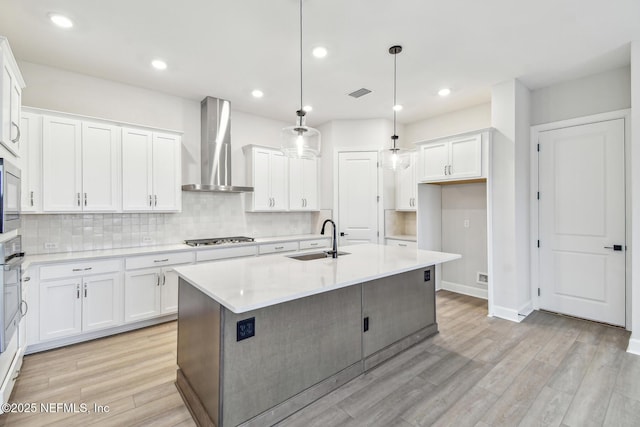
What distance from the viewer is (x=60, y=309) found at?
2.97 meters

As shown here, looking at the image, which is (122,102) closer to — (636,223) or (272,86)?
(272,86)

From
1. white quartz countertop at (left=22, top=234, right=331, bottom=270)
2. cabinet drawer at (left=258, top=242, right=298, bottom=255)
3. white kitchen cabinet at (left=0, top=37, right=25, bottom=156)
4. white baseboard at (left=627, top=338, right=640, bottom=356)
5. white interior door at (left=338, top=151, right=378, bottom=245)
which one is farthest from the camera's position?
white interior door at (left=338, top=151, right=378, bottom=245)

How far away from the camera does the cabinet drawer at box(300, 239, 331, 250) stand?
496 centimetres

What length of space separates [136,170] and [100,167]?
351mm

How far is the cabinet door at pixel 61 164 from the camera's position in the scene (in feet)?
10.1

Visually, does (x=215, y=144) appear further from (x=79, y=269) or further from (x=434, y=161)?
(x=434, y=161)

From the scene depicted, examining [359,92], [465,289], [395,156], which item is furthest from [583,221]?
[359,92]

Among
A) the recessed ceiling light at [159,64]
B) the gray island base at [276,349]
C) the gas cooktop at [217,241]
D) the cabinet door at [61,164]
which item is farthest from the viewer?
the gas cooktop at [217,241]

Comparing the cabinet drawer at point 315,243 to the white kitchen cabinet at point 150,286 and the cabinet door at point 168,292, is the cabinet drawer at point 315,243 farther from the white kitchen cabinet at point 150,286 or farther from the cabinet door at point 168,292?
the cabinet door at point 168,292

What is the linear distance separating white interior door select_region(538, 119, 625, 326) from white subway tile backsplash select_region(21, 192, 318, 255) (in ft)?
11.7

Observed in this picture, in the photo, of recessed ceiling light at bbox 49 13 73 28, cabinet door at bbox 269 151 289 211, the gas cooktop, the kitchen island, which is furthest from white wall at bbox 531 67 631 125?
recessed ceiling light at bbox 49 13 73 28

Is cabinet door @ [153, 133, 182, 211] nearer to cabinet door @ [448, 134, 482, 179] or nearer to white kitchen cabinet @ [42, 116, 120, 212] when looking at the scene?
white kitchen cabinet @ [42, 116, 120, 212]

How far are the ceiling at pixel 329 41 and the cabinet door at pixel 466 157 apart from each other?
0.71 metres

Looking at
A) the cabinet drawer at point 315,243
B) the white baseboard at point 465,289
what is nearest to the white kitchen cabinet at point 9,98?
the cabinet drawer at point 315,243
